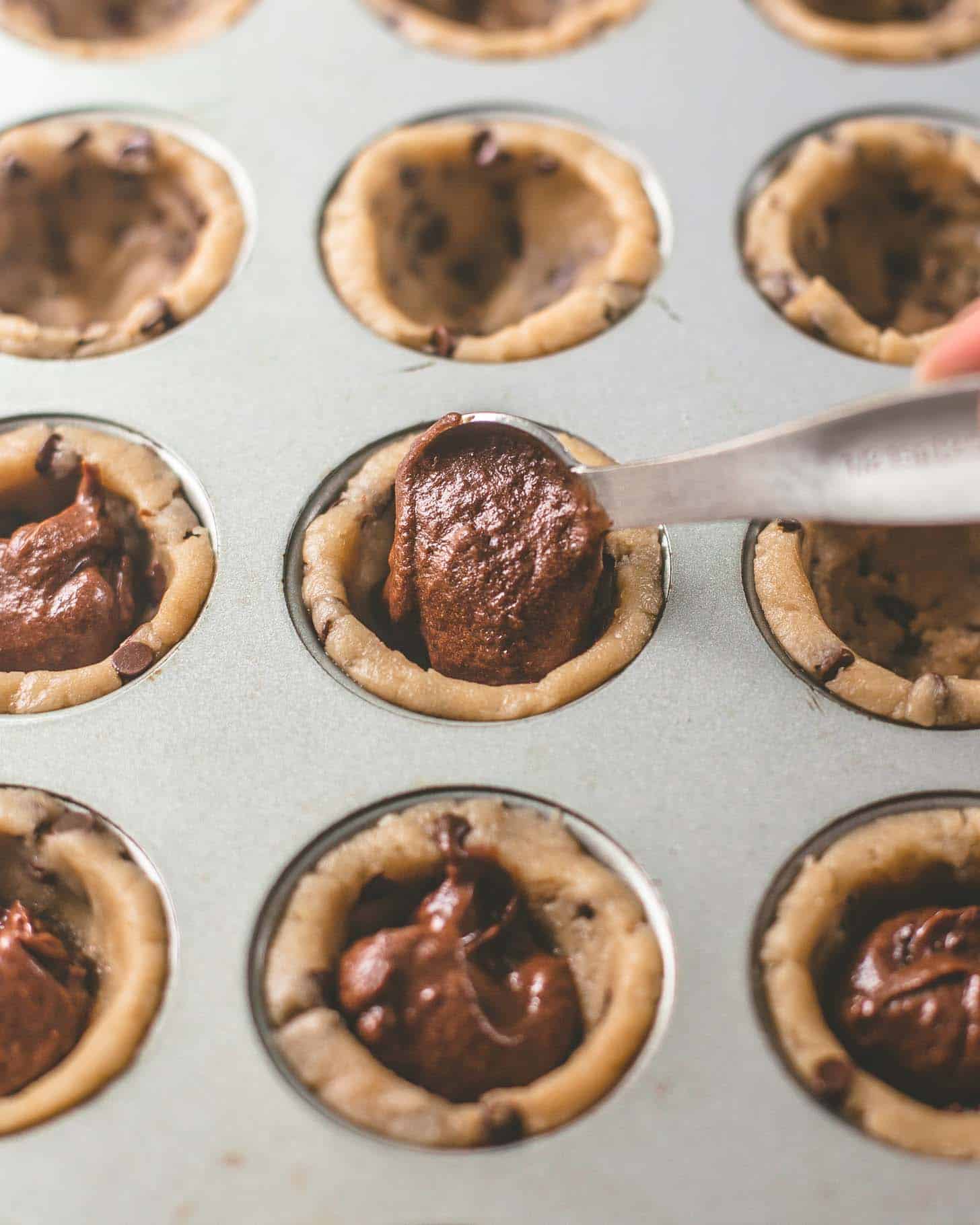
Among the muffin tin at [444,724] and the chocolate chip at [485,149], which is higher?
the chocolate chip at [485,149]

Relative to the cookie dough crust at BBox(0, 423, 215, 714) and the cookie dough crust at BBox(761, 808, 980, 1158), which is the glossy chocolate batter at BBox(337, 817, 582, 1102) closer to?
the cookie dough crust at BBox(761, 808, 980, 1158)

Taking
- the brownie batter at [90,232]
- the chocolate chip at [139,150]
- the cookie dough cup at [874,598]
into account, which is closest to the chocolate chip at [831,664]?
the cookie dough cup at [874,598]

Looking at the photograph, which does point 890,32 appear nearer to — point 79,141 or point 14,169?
point 79,141

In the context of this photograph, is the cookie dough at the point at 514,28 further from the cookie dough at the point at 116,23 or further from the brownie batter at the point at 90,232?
the brownie batter at the point at 90,232

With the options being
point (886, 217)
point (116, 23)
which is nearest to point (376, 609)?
point (886, 217)

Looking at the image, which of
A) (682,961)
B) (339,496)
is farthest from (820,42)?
(682,961)
